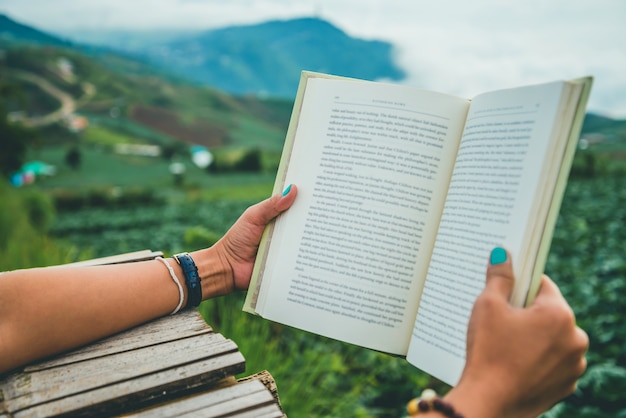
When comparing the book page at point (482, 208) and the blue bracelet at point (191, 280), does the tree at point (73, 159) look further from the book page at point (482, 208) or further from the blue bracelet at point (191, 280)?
the book page at point (482, 208)

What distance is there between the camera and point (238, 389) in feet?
3.04

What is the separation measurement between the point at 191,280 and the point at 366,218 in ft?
1.73

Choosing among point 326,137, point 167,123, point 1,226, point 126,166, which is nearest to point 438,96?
point 326,137

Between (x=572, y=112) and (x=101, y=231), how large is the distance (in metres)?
22.9

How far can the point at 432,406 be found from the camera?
0.86 metres

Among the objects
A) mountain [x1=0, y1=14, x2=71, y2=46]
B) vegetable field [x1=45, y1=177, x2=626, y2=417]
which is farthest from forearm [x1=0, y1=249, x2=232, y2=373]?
mountain [x1=0, y1=14, x2=71, y2=46]

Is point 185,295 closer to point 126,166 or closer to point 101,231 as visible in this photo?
point 101,231

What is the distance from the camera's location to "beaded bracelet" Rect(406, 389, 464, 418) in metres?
0.82

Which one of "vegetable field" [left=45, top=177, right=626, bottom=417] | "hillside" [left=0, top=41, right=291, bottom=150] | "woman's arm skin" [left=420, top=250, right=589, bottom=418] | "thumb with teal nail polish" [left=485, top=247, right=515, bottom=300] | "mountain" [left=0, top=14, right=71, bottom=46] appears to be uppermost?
"mountain" [left=0, top=14, right=71, bottom=46]

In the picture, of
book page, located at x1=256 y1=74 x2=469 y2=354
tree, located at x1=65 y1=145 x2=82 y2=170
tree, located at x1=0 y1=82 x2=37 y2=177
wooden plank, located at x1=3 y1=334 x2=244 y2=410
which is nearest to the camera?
wooden plank, located at x1=3 y1=334 x2=244 y2=410

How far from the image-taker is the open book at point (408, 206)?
0.99 metres

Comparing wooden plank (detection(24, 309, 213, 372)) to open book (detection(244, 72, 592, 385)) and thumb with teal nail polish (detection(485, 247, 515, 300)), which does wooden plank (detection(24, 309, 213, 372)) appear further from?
thumb with teal nail polish (detection(485, 247, 515, 300))

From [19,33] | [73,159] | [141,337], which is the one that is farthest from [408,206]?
[19,33]

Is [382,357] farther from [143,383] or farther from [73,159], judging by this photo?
[73,159]
